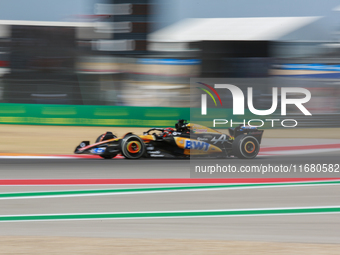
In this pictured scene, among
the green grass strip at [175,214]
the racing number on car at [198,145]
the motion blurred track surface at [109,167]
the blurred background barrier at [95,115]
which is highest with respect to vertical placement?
the blurred background barrier at [95,115]

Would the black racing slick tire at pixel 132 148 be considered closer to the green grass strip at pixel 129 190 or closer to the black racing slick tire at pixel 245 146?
the black racing slick tire at pixel 245 146

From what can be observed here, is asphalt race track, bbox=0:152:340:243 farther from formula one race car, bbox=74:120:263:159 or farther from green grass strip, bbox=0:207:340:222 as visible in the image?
formula one race car, bbox=74:120:263:159

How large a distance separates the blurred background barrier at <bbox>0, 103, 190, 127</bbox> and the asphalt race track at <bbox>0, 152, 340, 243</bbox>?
7.42 meters

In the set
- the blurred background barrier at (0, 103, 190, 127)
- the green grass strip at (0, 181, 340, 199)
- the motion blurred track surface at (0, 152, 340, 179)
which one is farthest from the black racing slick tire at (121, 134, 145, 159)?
the blurred background barrier at (0, 103, 190, 127)

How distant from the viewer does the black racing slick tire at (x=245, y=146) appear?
27.1 feet

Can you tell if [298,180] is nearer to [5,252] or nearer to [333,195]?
[333,195]

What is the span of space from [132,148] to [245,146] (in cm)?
217

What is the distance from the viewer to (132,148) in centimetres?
827

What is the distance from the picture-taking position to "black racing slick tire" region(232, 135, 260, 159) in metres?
8.25

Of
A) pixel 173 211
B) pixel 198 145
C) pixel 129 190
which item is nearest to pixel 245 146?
pixel 198 145

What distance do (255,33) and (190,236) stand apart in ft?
71.9

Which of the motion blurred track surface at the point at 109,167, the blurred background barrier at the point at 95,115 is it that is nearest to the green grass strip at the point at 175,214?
the motion blurred track surface at the point at 109,167

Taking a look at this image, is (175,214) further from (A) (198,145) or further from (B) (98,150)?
(B) (98,150)

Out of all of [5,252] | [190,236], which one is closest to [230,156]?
[190,236]
